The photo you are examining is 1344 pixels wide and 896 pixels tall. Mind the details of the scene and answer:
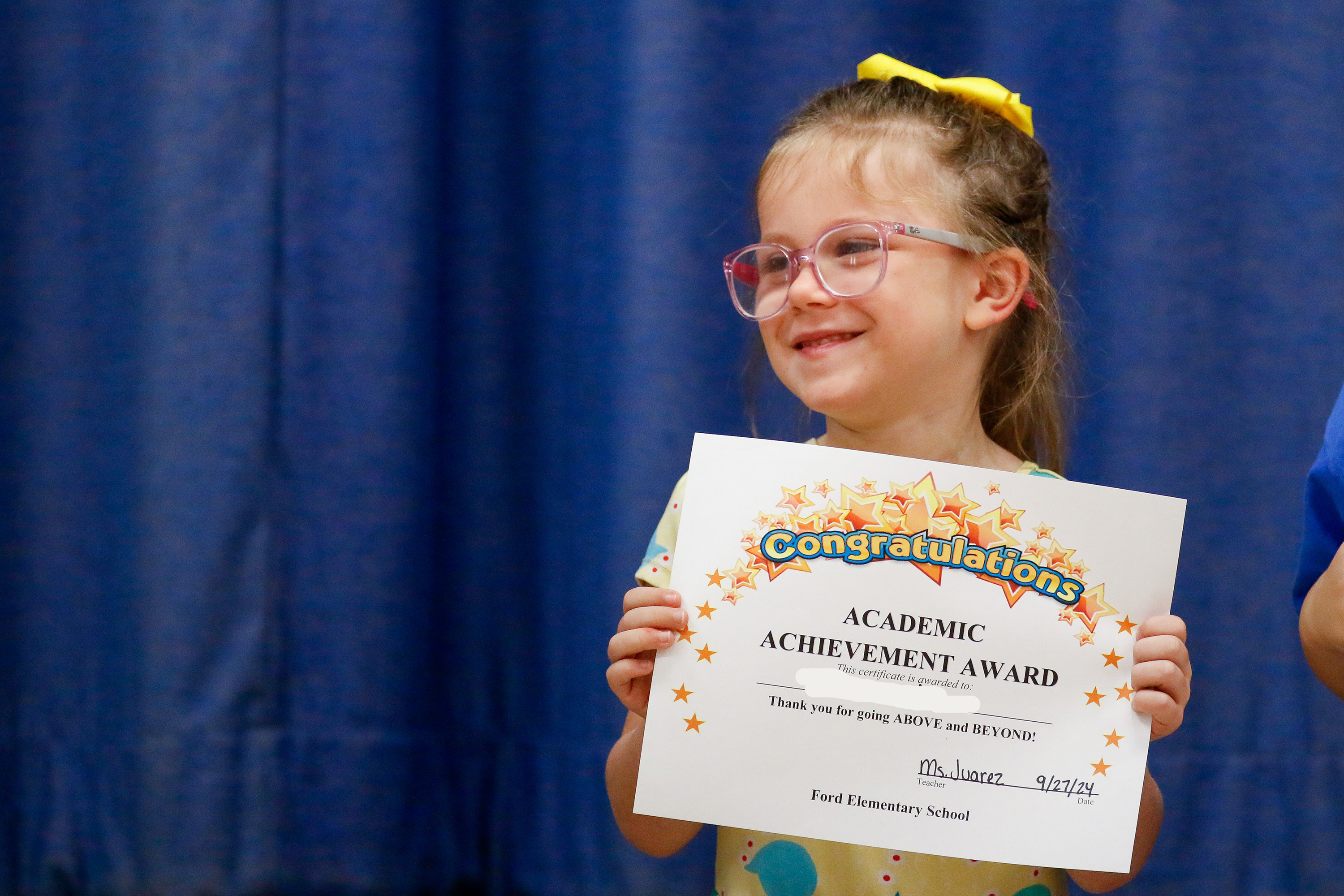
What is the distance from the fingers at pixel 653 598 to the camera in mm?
678

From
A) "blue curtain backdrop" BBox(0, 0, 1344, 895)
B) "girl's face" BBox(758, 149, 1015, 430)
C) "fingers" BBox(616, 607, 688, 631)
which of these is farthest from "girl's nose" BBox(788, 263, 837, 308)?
"blue curtain backdrop" BBox(0, 0, 1344, 895)

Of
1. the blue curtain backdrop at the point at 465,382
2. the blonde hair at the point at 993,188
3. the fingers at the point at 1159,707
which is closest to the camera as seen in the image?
the fingers at the point at 1159,707

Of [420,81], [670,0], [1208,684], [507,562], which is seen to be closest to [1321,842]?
[1208,684]

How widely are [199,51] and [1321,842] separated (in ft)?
4.44

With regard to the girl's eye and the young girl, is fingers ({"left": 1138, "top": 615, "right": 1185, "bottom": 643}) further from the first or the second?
the girl's eye

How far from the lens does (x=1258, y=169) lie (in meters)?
1.08

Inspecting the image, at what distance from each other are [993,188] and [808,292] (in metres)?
0.17

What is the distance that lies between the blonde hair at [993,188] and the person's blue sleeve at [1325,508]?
210mm

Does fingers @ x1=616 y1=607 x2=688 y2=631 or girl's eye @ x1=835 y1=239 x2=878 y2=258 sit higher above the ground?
girl's eye @ x1=835 y1=239 x2=878 y2=258

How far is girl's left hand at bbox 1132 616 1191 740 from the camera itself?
647mm

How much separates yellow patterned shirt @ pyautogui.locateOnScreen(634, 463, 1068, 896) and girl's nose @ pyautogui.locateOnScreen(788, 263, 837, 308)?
6.4 inches

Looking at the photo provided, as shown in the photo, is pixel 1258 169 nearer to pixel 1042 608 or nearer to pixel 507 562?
pixel 1042 608

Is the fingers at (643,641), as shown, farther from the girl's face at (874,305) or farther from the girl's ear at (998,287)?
the girl's ear at (998,287)

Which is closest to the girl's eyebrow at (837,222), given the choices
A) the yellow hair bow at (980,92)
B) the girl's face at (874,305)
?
the girl's face at (874,305)
